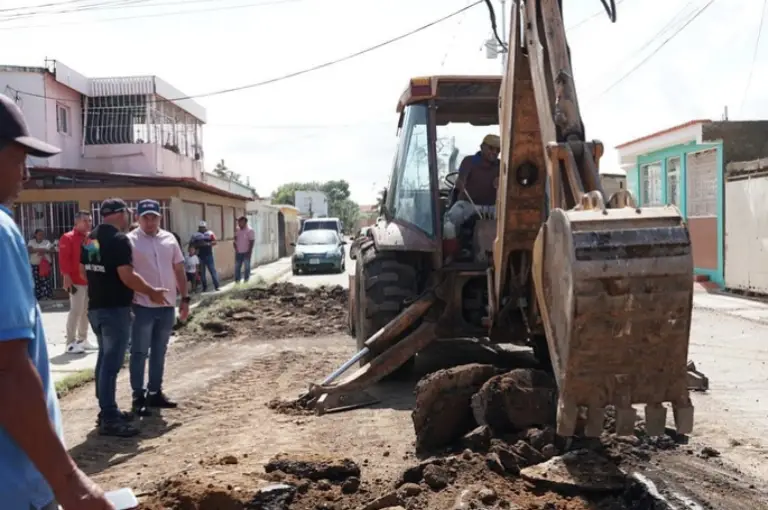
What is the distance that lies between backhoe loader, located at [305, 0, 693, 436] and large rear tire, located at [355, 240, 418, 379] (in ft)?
0.04

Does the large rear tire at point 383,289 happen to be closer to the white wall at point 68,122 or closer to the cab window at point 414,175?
the cab window at point 414,175

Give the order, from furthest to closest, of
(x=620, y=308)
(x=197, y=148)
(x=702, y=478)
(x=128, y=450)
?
(x=197, y=148) → (x=128, y=450) → (x=702, y=478) → (x=620, y=308)

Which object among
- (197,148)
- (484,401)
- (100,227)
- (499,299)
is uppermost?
(197,148)

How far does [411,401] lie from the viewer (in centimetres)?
668

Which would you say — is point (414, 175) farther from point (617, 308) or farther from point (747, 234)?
point (747, 234)

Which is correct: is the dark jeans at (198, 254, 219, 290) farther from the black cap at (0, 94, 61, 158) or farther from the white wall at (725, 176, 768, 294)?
the black cap at (0, 94, 61, 158)

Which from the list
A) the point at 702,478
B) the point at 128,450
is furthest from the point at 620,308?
the point at 128,450

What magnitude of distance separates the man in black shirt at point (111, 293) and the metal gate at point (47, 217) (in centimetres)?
1249

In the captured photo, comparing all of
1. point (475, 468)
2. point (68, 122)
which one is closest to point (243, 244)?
point (68, 122)

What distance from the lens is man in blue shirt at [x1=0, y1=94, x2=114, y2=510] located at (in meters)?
1.93

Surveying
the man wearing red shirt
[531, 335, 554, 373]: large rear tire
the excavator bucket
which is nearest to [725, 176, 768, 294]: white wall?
[531, 335, 554, 373]: large rear tire

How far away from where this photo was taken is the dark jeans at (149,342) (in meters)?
6.82

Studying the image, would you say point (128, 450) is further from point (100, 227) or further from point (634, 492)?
point (634, 492)

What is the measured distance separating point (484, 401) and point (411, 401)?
179cm
